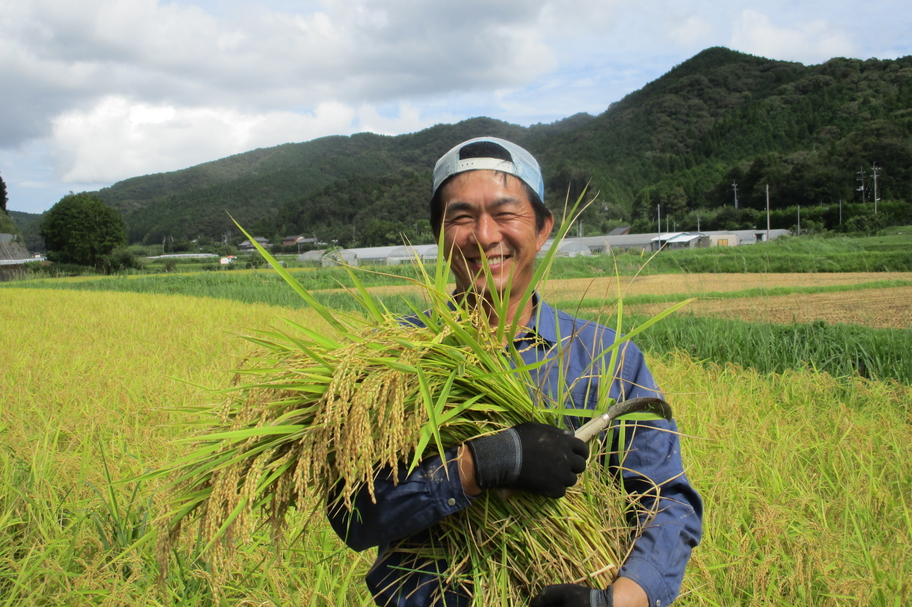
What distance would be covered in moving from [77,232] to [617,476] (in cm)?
6903

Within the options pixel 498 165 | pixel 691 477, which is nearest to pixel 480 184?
pixel 498 165

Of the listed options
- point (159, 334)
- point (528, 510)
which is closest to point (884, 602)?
point (528, 510)

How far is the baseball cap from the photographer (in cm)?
149

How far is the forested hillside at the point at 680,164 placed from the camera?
60.7 meters

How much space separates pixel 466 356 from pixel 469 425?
0.15 metres

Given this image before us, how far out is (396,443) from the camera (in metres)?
0.97

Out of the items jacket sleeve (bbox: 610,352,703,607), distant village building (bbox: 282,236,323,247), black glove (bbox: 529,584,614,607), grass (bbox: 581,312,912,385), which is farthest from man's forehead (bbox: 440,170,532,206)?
distant village building (bbox: 282,236,323,247)

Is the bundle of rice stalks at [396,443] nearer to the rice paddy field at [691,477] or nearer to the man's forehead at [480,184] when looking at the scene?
the rice paddy field at [691,477]

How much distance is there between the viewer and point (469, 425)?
1120 mm

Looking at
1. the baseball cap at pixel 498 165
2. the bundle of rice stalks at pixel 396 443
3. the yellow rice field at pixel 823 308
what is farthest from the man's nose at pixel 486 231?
the yellow rice field at pixel 823 308

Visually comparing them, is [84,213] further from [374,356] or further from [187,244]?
[374,356]

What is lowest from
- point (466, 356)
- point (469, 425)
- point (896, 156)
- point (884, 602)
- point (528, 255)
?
point (884, 602)

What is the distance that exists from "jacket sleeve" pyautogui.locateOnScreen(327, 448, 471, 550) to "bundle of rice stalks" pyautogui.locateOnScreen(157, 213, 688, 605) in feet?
0.10

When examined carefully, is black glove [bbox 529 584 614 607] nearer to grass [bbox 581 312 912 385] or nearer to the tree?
grass [bbox 581 312 912 385]
